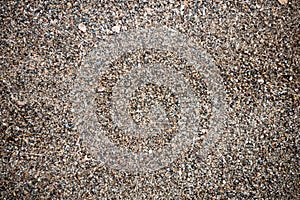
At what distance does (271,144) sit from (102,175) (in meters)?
0.69

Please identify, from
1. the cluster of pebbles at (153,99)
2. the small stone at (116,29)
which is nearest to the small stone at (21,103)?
the cluster of pebbles at (153,99)

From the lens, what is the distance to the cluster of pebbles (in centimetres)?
134

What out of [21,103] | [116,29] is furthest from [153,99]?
[21,103]

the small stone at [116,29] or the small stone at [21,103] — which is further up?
the small stone at [116,29]

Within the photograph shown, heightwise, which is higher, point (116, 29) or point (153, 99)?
point (116, 29)

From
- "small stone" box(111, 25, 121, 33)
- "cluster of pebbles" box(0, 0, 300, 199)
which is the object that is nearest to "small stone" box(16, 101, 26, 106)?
"cluster of pebbles" box(0, 0, 300, 199)

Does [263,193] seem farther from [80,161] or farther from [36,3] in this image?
[36,3]

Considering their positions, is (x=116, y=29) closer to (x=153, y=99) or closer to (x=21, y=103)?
(x=153, y=99)

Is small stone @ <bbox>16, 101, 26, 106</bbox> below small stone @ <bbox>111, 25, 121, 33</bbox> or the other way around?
below

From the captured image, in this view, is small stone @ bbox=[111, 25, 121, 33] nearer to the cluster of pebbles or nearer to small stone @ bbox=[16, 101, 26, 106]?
the cluster of pebbles

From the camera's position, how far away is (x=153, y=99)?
1.36 m

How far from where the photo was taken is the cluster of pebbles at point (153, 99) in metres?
1.34

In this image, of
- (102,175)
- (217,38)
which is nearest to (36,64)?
(102,175)

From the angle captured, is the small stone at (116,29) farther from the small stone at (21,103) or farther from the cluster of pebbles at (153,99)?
the small stone at (21,103)
